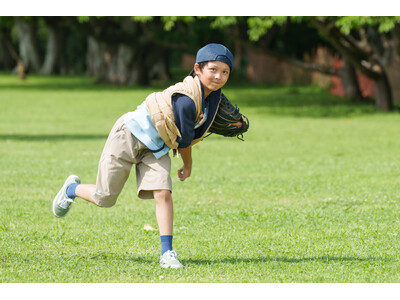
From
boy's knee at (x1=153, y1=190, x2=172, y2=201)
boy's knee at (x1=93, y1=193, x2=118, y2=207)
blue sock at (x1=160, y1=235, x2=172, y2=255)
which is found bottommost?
blue sock at (x1=160, y1=235, x2=172, y2=255)

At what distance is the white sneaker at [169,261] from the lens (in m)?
5.55

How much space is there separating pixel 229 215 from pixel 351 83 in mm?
19801

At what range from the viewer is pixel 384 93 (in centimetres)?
2262

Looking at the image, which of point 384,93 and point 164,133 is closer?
point 164,133

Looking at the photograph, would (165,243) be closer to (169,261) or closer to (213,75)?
(169,261)

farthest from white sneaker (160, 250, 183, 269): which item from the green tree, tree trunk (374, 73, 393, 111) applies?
tree trunk (374, 73, 393, 111)

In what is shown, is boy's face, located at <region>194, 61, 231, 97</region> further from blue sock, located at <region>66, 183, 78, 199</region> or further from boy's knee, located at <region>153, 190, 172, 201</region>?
blue sock, located at <region>66, 183, 78, 199</region>

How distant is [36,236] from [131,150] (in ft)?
5.31

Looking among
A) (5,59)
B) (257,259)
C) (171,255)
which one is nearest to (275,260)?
(257,259)

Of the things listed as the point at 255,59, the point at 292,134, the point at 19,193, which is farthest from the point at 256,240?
the point at 255,59

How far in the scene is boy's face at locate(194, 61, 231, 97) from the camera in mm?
5543

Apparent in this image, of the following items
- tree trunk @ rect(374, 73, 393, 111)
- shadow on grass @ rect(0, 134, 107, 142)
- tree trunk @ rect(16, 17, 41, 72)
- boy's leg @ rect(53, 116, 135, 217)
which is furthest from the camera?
tree trunk @ rect(16, 17, 41, 72)

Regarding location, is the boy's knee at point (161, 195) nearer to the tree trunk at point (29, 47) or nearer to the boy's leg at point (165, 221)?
the boy's leg at point (165, 221)

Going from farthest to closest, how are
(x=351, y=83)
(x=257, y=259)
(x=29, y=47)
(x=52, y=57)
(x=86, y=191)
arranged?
(x=29, y=47), (x=52, y=57), (x=351, y=83), (x=86, y=191), (x=257, y=259)
